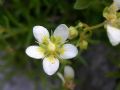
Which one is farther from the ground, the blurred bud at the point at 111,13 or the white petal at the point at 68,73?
the blurred bud at the point at 111,13

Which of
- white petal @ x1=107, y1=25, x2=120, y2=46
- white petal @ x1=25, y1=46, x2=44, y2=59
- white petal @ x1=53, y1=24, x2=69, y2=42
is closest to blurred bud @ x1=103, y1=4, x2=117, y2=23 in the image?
white petal @ x1=107, y1=25, x2=120, y2=46

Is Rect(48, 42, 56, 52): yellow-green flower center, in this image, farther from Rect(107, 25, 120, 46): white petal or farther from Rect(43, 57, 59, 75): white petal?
Rect(107, 25, 120, 46): white petal

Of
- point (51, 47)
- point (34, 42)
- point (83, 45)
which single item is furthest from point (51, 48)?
point (34, 42)

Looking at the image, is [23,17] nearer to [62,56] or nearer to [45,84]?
[45,84]

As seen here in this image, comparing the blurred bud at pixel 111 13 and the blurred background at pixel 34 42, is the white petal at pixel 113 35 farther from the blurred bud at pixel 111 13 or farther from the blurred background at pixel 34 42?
the blurred background at pixel 34 42

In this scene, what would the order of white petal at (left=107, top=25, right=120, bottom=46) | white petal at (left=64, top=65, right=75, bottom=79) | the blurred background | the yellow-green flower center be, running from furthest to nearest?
the blurred background < white petal at (left=64, top=65, right=75, bottom=79) < the yellow-green flower center < white petal at (left=107, top=25, right=120, bottom=46)

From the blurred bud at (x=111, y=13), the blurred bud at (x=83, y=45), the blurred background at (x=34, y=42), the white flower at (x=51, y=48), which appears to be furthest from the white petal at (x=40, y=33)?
the blurred background at (x=34, y=42)

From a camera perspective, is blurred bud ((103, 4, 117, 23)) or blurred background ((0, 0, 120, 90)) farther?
blurred background ((0, 0, 120, 90))
